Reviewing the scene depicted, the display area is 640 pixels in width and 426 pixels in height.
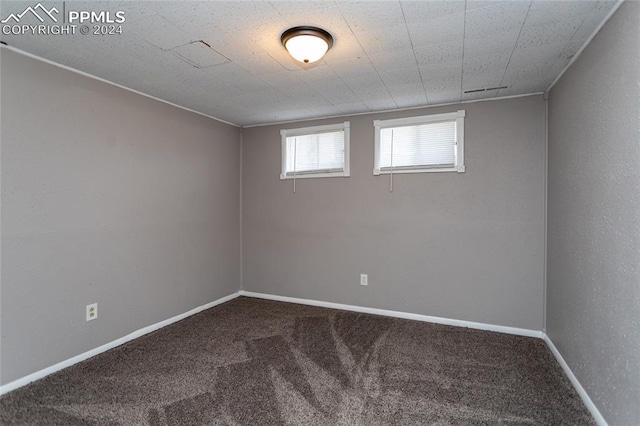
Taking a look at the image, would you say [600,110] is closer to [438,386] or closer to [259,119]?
[438,386]

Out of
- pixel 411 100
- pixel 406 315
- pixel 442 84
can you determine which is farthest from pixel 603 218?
pixel 406 315

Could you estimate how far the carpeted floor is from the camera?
197cm

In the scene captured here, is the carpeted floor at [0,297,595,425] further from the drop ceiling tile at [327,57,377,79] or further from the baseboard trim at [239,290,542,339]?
the drop ceiling tile at [327,57,377,79]

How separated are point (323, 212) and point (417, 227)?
1130 mm

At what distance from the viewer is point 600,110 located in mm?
1920

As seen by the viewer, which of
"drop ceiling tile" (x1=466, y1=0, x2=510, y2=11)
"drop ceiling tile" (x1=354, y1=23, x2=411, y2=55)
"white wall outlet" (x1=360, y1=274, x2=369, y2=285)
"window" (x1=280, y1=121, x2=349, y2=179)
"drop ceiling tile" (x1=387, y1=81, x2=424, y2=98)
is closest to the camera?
"drop ceiling tile" (x1=466, y1=0, x2=510, y2=11)

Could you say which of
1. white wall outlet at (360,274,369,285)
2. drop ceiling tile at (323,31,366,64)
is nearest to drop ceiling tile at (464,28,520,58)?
drop ceiling tile at (323,31,366,64)

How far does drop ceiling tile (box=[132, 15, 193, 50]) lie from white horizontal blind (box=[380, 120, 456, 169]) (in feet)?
7.55

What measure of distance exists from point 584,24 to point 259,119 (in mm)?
3180

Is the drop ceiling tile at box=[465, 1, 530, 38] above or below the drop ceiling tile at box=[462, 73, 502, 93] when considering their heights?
below

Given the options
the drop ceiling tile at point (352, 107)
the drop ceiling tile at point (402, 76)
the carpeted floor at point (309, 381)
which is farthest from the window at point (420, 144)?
the carpeted floor at point (309, 381)

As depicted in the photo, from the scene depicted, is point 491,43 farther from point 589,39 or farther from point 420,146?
point 420,146

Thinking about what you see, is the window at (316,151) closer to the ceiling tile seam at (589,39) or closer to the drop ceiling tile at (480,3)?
the ceiling tile seam at (589,39)

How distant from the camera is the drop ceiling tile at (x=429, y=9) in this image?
1.74 m
